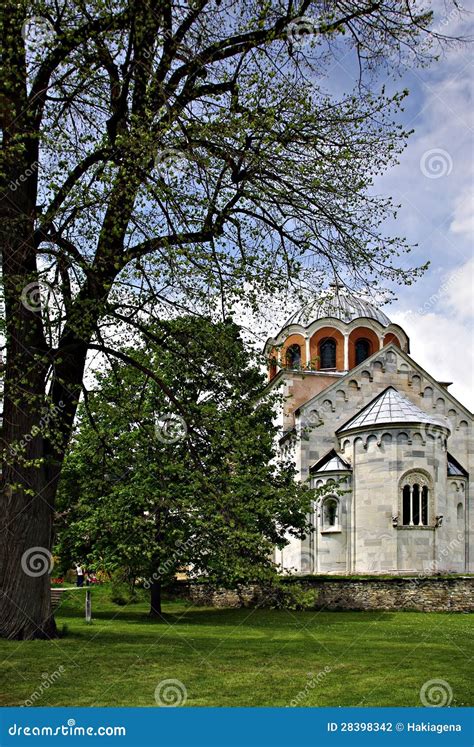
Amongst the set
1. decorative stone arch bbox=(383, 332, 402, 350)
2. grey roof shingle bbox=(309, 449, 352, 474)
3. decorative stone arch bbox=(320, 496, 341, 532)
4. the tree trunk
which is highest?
decorative stone arch bbox=(383, 332, 402, 350)

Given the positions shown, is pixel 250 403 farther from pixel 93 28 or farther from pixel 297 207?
pixel 93 28

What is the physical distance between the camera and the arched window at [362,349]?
A: 38.2m

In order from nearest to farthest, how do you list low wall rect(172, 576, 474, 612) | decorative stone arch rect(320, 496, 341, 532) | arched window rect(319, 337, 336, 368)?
low wall rect(172, 576, 474, 612)
decorative stone arch rect(320, 496, 341, 532)
arched window rect(319, 337, 336, 368)

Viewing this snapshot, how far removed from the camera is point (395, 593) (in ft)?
82.0

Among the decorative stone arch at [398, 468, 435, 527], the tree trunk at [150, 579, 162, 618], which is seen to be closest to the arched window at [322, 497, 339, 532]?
the decorative stone arch at [398, 468, 435, 527]

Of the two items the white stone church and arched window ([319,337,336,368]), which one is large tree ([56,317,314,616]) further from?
arched window ([319,337,336,368])

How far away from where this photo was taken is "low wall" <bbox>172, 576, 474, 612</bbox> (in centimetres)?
2447

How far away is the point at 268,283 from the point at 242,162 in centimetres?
200

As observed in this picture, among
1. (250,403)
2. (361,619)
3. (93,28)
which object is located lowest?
(361,619)

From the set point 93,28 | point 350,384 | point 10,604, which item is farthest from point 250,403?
point 350,384

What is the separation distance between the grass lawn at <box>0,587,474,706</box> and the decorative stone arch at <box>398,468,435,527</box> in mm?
9981

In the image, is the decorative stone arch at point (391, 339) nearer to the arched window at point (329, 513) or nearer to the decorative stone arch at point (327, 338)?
the decorative stone arch at point (327, 338)

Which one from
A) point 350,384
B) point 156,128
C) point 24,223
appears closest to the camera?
point 156,128

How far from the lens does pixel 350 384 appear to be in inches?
1332
